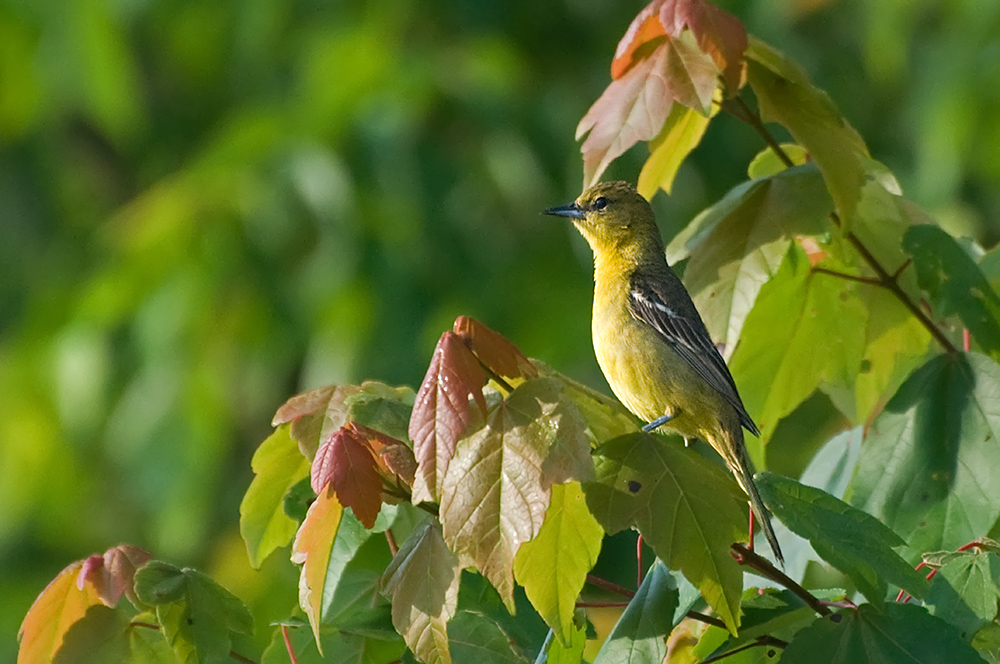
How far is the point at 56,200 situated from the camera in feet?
38.5

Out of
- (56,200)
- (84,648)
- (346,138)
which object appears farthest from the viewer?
(56,200)

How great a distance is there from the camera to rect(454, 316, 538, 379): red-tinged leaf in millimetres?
2238

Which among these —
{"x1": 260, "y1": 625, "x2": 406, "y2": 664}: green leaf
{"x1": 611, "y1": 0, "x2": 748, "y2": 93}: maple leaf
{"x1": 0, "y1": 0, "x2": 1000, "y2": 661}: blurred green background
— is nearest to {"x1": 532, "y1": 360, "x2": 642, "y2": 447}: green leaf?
{"x1": 260, "y1": 625, "x2": 406, "y2": 664}: green leaf

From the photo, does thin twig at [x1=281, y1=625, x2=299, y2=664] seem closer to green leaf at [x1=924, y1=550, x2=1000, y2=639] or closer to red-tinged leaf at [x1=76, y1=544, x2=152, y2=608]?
red-tinged leaf at [x1=76, y1=544, x2=152, y2=608]

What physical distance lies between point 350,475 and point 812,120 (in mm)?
1398

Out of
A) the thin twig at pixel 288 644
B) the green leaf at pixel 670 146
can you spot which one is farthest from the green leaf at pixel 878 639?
the green leaf at pixel 670 146

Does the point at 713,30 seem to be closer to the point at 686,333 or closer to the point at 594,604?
the point at 686,333

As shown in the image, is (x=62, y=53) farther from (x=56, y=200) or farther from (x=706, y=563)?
(x=706, y=563)

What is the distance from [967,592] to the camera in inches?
87.2

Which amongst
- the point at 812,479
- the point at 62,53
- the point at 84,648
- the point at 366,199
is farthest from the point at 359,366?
the point at 84,648

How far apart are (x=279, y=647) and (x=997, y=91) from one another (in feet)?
22.1

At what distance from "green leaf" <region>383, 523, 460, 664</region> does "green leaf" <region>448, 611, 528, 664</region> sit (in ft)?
0.90

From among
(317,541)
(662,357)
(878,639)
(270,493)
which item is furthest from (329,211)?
(878,639)

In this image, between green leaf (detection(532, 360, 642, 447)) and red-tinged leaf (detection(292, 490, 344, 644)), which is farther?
green leaf (detection(532, 360, 642, 447))
